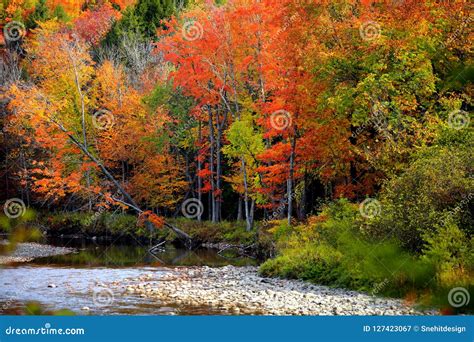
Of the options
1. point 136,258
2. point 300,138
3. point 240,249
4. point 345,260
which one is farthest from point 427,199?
point 240,249

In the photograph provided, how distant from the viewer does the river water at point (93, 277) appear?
526 inches

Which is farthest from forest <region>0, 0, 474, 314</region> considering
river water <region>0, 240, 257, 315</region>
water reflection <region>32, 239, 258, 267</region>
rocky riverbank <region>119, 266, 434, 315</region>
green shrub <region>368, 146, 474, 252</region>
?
river water <region>0, 240, 257, 315</region>

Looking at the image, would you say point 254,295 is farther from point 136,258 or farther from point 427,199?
point 136,258

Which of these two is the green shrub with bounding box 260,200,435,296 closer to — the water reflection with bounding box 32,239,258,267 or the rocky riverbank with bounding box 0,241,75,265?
the water reflection with bounding box 32,239,258,267

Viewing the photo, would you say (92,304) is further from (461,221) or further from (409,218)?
(461,221)

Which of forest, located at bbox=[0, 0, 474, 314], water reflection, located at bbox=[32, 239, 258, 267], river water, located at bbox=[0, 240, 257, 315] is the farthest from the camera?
water reflection, located at bbox=[32, 239, 258, 267]

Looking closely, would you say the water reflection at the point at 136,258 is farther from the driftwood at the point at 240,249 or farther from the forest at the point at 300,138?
the forest at the point at 300,138

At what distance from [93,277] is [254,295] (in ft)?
22.8

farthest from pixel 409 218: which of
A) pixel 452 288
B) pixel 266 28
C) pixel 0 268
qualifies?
pixel 266 28

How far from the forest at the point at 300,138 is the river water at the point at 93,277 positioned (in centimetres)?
219

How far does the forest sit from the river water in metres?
2.19

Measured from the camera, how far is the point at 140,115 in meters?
36.9

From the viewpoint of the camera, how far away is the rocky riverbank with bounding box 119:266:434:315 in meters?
12.4

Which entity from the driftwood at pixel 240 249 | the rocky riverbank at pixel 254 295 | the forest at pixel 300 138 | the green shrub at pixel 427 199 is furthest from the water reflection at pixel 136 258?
the green shrub at pixel 427 199
